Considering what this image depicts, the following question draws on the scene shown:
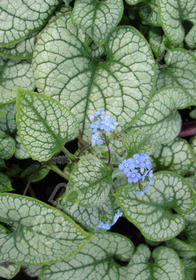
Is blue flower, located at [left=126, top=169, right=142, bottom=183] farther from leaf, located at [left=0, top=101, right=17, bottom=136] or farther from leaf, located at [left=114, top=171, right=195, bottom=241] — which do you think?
leaf, located at [left=0, top=101, right=17, bottom=136]

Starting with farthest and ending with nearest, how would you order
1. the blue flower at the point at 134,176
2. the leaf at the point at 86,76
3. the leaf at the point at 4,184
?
1. the leaf at the point at 4,184
2. the leaf at the point at 86,76
3. the blue flower at the point at 134,176

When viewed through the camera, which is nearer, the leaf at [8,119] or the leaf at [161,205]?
the leaf at [161,205]

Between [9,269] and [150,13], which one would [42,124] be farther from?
[150,13]

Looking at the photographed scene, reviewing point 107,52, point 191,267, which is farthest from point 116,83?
point 191,267

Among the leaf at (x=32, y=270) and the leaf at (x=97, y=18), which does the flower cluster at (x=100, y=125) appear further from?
the leaf at (x=32, y=270)

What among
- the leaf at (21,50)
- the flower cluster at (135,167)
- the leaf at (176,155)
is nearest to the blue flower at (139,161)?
the flower cluster at (135,167)

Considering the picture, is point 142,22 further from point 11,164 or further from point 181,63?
point 11,164

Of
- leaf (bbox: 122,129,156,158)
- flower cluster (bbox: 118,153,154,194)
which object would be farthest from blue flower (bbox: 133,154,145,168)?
leaf (bbox: 122,129,156,158)
